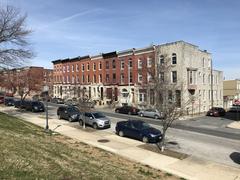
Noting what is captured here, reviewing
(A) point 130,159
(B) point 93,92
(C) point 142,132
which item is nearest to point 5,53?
(C) point 142,132

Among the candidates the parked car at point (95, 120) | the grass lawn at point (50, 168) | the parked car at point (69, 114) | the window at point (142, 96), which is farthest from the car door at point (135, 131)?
the window at point (142, 96)

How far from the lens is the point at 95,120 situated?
96.4ft

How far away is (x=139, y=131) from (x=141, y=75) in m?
30.5

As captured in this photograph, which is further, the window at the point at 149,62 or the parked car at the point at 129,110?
the window at the point at 149,62

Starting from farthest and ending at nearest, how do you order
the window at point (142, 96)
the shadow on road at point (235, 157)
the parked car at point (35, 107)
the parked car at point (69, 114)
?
the window at point (142, 96) → the parked car at point (35, 107) → the parked car at point (69, 114) → the shadow on road at point (235, 157)

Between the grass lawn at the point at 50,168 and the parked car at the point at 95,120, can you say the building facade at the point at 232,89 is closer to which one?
the parked car at the point at 95,120

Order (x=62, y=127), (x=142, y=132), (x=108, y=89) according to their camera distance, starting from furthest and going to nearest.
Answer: (x=108, y=89) < (x=62, y=127) < (x=142, y=132)

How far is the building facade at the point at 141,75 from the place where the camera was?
153ft

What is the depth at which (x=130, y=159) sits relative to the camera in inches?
690

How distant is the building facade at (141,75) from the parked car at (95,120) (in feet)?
51.6

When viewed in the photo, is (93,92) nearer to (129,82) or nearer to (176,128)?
(129,82)

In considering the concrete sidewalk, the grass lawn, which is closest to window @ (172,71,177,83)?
the concrete sidewalk

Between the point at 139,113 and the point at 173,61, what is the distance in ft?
37.0

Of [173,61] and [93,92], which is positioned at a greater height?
[173,61]
